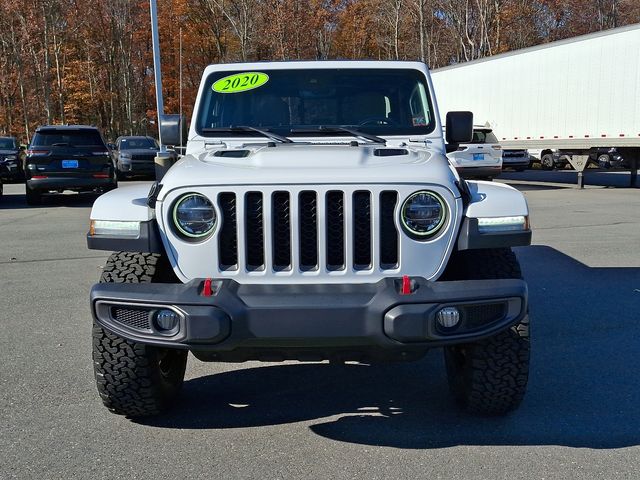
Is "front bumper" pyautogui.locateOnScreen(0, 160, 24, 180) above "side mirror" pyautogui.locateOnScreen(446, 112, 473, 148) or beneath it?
beneath

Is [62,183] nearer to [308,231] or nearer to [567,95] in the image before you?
[308,231]

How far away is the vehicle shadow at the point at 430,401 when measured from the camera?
3609mm

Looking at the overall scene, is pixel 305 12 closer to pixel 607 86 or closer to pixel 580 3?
pixel 580 3

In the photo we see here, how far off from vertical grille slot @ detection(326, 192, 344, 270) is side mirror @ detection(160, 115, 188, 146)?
2183mm

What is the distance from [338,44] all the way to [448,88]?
2931cm

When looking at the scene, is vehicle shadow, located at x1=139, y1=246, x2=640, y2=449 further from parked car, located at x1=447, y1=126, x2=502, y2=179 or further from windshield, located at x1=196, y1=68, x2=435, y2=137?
parked car, located at x1=447, y1=126, x2=502, y2=179

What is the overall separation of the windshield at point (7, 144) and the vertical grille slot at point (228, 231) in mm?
21238

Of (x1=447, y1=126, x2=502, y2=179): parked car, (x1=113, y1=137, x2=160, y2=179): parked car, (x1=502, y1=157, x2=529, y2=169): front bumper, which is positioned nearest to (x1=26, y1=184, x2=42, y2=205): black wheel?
(x1=113, y1=137, x2=160, y2=179): parked car

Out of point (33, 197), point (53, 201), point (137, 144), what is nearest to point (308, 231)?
point (33, 197)

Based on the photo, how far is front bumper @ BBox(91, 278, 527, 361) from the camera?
119 inches

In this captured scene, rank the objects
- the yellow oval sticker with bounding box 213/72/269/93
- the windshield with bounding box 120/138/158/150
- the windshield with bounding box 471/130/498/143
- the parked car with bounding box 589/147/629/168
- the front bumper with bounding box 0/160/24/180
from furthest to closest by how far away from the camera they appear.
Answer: the windshield with bounding box 120/138/158/150
the front bumper with bounding box 0/160/24/180
the parked car with bounding box 589/147/629/168
the windshield with bounding box 471/130/498/143
the yellow oval sticker with bounding box 213/72/269/93

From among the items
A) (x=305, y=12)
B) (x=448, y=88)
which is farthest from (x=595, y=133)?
(x=305, y=12)

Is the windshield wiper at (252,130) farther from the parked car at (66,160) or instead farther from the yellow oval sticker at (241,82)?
the parked car at (66,160)

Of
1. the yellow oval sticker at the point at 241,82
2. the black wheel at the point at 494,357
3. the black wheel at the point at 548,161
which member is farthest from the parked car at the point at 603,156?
the black wheel at the point at 494,357
